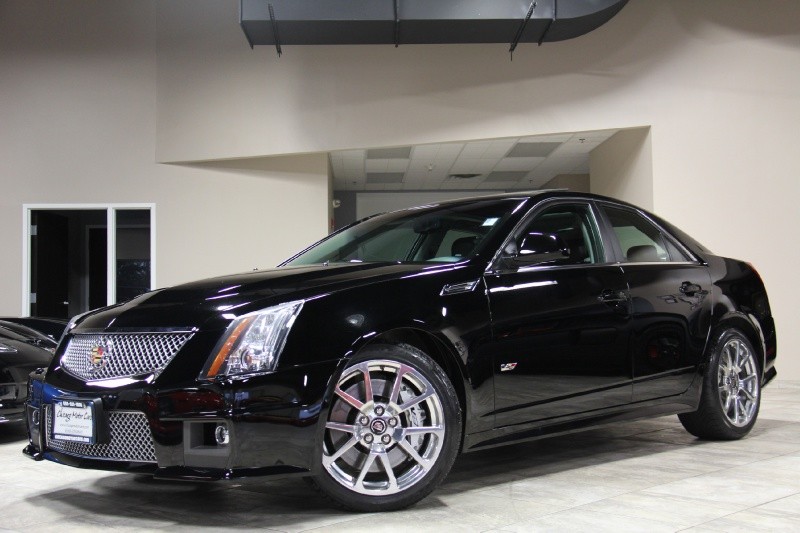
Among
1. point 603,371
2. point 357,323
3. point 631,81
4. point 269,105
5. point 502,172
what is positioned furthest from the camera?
point 502,172

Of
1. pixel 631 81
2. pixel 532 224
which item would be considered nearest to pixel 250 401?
pixel 532 224

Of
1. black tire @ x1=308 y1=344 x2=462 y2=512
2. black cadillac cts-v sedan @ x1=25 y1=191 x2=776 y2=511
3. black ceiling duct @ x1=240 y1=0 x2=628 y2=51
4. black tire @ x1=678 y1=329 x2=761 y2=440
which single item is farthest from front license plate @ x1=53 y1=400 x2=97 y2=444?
black ceiling duct @ x1=240 y1=0 x2=628 y2=51

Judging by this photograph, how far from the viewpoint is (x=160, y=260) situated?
11695 mm

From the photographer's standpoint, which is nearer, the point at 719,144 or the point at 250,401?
the point at 250,401

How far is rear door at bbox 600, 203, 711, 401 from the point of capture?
13.8ft

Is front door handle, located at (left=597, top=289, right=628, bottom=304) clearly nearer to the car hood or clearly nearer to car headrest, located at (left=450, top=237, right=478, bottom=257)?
car headrest, located at (left=450, top=237, right=478, bottom=257)

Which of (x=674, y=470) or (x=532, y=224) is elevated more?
(x=532, y=224)

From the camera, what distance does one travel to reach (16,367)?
524 centimetres

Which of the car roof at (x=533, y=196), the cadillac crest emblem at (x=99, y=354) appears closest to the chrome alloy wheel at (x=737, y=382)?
the car roof at (x=533, y=196)

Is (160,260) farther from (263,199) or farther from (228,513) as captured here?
(228,513)

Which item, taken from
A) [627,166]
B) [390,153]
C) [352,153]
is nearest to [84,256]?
[352,153]

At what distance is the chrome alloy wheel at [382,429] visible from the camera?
3.15 m

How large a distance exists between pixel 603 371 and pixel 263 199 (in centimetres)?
857

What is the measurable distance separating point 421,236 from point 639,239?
135cm
